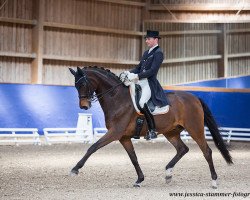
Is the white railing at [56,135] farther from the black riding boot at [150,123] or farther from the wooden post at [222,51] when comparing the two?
the wooden post at [222,51]

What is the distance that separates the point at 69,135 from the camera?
55.4 feet

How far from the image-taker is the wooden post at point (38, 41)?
1984 cm

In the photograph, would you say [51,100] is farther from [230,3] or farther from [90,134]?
[230,3]

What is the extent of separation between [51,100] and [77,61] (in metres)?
4.86

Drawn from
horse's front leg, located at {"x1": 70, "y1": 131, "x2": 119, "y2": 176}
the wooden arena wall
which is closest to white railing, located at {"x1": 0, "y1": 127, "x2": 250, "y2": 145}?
the wooden arena wall

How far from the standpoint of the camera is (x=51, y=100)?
661 inches

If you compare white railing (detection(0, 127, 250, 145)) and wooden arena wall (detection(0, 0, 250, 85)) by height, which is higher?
wooden arena wall (detection(0, 0, 250, 85))

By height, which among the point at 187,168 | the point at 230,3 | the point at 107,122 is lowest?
the point at 187,168

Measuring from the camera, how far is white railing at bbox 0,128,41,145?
51.7ft

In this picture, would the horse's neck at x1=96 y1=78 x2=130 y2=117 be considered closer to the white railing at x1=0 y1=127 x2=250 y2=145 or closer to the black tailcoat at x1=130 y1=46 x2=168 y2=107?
the black tailcoat at x1=130 y1=46 x2=168 y2=107

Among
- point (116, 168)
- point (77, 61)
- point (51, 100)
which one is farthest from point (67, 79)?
point (116, 168)

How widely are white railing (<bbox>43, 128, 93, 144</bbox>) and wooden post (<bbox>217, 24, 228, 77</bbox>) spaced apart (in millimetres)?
10082

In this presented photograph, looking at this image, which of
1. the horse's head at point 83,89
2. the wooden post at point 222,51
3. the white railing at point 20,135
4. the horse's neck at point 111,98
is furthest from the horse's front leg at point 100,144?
the wooden post at point 222,51

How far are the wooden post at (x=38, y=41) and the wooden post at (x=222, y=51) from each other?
28.4 ft
